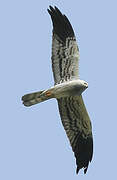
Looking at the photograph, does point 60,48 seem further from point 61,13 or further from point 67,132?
point 67,132

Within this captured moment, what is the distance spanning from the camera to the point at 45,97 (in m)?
9.84

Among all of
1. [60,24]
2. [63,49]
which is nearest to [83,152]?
[63,49]

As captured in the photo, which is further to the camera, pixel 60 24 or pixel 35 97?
pixel 60 24

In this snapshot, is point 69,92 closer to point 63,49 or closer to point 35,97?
point 35,97

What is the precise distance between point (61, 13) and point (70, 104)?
7.14 ft

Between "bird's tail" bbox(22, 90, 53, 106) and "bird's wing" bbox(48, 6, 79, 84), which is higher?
"bird's wing" bbox(48, 6, 79, 84)

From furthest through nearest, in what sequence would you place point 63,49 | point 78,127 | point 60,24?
point 78,127 < point 60,24 < point 63,49

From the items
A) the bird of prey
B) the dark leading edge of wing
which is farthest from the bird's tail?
the dark leading edge of wing

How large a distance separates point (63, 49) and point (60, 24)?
2.08ft

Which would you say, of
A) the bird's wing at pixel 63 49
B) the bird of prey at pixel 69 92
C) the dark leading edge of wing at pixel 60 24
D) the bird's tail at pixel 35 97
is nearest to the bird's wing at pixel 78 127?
the bird of prey at pixel 69 92

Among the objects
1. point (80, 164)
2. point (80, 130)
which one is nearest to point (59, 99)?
point (80, 130)

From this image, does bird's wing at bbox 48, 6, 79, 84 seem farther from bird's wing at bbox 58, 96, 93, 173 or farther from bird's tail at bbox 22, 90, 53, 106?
bird's wing at bbox 58, 96, 93, 173

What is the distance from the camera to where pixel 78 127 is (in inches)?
412

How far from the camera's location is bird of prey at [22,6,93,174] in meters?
9.81
